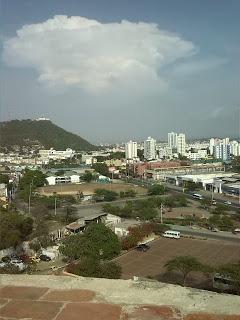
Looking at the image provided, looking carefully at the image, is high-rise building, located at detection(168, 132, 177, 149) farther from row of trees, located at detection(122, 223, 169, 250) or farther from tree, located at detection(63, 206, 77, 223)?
row of trees, located at detection(122, 223, 169, 250)

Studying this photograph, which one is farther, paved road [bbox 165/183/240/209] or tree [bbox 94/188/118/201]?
tree [bbox 94/188/118/201]

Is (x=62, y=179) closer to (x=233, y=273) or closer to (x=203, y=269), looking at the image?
(x=203, y=269)

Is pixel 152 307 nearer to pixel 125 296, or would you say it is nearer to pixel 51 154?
pixel 125 296

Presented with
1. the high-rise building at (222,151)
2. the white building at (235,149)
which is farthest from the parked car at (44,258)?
the white building at (235,149)

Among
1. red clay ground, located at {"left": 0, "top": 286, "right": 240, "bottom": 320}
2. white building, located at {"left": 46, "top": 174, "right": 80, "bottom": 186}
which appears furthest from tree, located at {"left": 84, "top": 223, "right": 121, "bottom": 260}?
white building, located at {"left": 46, "top": 174, "right": 80, "bottom": 186}

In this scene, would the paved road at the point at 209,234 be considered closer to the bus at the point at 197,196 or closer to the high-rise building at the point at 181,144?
the bus at the point at 197,196

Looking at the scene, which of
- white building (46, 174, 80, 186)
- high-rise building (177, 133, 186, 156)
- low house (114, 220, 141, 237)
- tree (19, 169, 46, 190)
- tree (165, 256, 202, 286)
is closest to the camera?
tree (165, 256, 202, 286)
